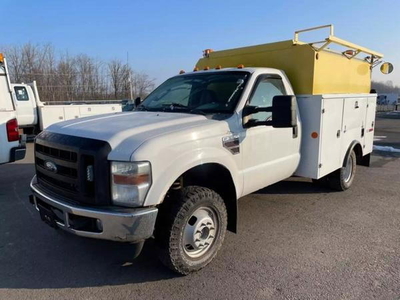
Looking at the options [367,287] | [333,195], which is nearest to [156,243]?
[367,287]

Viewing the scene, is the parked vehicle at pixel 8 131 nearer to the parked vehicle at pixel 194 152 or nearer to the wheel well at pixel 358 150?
the parked vehicle at pixel 194 152

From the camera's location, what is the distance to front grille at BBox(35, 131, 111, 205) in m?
2.57

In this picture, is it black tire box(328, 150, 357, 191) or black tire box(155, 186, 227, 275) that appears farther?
black tire box(328, 150, 357, 191)

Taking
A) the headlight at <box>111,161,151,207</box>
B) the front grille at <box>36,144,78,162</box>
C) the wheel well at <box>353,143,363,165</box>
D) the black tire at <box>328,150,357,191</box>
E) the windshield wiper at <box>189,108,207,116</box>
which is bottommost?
the black tire at <box>328,150,357,191</box>

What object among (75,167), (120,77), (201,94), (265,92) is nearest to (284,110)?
(265,92)

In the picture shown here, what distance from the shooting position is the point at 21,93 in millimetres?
13094

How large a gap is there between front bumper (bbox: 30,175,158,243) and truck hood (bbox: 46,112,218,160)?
17.6 inches

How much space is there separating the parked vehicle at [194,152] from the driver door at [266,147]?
0.04 feet

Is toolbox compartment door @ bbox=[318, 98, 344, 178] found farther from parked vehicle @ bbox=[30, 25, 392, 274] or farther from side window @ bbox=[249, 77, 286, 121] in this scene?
side window @ bbox=[249, 77, 286, 121]

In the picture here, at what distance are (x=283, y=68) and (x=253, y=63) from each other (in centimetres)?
60

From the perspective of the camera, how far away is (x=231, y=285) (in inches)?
114

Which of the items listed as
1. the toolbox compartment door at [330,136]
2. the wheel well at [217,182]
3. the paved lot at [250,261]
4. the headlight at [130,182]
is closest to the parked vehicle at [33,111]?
the paved lot at [250,261]

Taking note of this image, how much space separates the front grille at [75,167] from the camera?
2574 mm

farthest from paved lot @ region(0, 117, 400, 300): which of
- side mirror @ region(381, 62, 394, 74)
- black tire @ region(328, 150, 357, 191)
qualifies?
side mirror @ region(381, 62, 394, 74)
